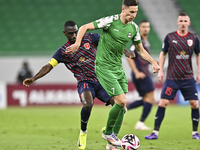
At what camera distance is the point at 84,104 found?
5.74 metres

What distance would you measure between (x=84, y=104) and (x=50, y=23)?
48.0 feet

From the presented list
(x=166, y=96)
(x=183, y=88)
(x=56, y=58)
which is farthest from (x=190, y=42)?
(x=56, y=58)

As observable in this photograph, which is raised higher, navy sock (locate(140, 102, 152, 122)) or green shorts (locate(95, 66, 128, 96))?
green shorts (locate(95, 66, 128, 96))

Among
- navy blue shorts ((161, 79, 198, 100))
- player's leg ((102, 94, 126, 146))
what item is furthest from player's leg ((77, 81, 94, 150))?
navy blue shorts ((161, 79, 198, 100))

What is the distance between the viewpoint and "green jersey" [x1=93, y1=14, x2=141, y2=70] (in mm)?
5273

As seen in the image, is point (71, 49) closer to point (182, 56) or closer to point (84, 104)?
point (84, 104)

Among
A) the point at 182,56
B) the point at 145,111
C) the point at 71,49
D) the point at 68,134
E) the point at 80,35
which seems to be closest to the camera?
the point at 71,49

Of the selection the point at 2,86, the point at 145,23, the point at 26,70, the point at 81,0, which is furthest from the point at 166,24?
the point at 145,23

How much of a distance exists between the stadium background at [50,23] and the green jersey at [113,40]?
1113 cm

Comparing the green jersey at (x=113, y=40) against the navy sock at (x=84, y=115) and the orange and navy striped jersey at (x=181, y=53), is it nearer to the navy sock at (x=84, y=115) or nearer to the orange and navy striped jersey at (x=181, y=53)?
the navy sock at (x=84, y=115)

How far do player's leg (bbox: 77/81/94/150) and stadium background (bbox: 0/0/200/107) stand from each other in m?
10.7

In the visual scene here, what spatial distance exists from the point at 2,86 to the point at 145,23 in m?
8.37

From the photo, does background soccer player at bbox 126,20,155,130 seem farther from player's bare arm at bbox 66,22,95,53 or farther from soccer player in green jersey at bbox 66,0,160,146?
player's bare arm at bbox 66,22,95,53

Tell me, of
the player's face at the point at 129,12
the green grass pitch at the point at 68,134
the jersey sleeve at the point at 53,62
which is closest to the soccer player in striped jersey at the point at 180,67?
the green grass pitch at the point at 68,134
